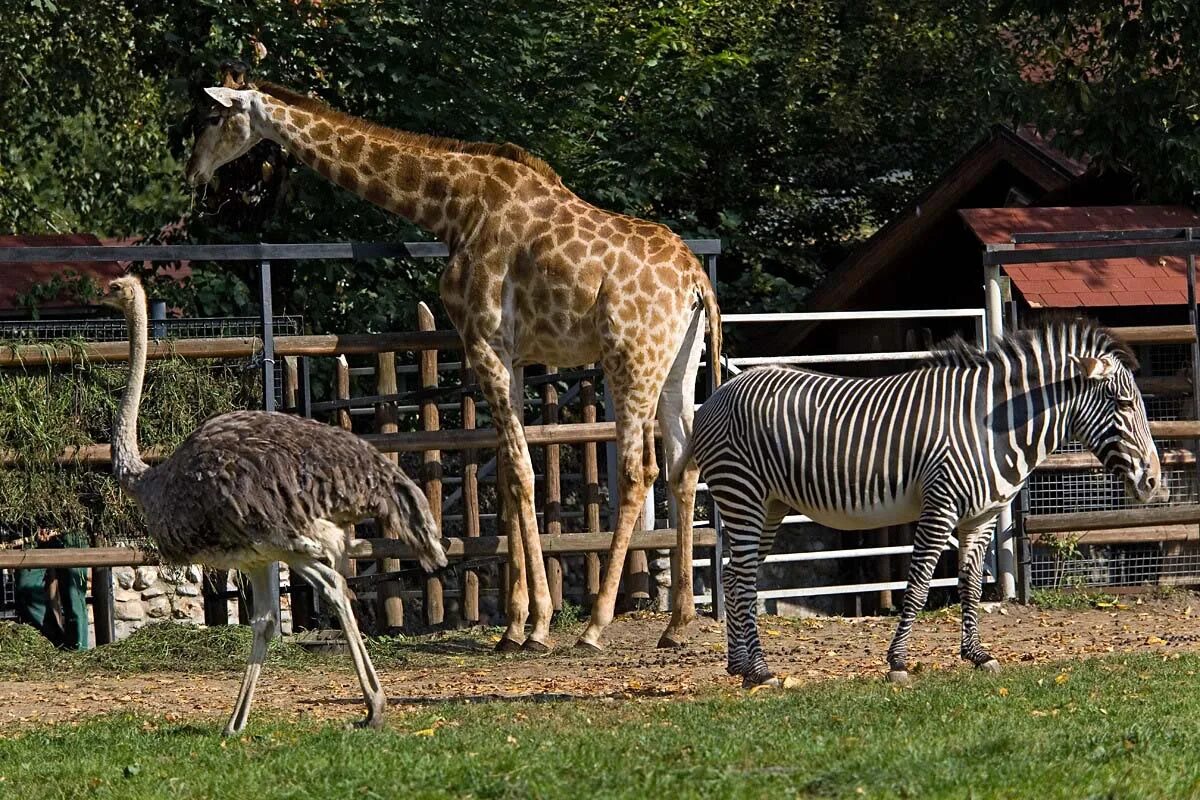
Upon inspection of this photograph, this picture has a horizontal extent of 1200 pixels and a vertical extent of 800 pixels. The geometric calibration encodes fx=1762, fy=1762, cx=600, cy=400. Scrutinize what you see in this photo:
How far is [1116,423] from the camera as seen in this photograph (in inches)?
384

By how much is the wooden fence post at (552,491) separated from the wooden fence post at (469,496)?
53cm

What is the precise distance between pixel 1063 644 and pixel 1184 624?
1.32 meters

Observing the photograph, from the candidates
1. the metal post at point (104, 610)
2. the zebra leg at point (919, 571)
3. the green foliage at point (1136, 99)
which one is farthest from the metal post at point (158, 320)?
the green foliage at point (1136, 99)

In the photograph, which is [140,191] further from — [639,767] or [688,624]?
[639,767]

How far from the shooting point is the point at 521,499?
11.2 m

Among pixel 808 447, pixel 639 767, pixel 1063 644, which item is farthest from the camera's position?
pixel 1063 644

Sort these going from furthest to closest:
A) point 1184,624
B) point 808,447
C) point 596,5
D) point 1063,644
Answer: point 596,5, point 1184,624, point 1063,644, point 808,447

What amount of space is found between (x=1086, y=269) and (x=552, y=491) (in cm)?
501

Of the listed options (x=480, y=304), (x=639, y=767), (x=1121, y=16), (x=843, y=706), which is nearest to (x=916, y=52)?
(x=1121, y=16)

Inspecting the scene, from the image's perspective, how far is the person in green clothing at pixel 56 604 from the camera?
42.5 ft

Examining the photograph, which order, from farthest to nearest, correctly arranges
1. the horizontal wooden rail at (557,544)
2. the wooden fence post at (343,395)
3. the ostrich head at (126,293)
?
the wooden fence post at (343,395)
the horizontal wooden rail at (557,544)
the ostrich head at (126,293)

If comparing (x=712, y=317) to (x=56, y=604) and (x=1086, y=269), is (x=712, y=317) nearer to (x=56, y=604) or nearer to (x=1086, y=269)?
(x=1086, y=269)

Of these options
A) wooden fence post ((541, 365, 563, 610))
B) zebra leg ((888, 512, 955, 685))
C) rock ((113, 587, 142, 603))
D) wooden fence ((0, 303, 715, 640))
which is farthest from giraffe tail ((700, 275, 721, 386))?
rock ((113, 587, 142, 603))

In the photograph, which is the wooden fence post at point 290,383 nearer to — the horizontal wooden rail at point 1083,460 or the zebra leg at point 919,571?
the zebra leg at point 919,571
